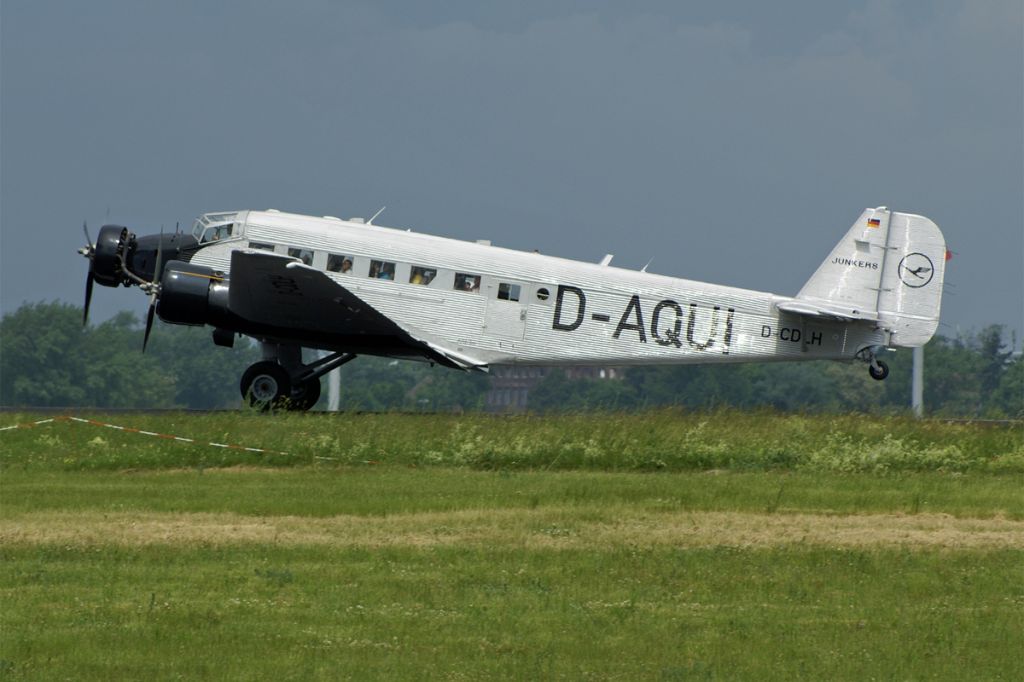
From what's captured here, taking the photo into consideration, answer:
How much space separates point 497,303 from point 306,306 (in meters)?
3.36

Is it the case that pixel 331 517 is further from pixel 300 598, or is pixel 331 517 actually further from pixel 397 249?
pixel 397 249

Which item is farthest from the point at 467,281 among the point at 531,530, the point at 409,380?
the point at 409,380

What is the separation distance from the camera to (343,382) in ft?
352

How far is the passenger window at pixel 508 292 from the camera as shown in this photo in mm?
25125

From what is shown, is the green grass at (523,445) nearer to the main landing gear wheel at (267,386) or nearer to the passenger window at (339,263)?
the main landing gear wheel at (267,386)

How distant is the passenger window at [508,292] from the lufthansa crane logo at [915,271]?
695cm

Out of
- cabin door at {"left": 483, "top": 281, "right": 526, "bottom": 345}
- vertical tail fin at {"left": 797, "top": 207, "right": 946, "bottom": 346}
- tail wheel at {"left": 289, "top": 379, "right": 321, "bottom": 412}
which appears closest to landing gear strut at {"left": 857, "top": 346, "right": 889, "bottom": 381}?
vertical tail fin at {"left": 797, "top": 207, "right": 946, "bottom": 346}

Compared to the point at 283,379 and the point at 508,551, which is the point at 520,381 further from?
the point at 508,551

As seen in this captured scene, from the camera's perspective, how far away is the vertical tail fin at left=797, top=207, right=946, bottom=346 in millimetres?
25719

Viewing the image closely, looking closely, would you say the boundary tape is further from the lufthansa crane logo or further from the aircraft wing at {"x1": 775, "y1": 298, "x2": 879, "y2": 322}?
the lufthansa crane logo

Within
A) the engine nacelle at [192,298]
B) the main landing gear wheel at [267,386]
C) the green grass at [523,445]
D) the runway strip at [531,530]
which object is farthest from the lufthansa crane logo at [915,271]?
the engine nacelle at [192,298]

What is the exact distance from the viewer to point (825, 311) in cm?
2533

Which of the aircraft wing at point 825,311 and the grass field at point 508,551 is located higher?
the aircraft wing at point 825,311

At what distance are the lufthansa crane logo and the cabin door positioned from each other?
22.5 ft
